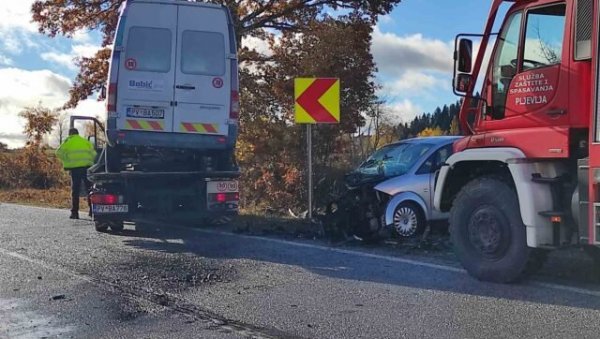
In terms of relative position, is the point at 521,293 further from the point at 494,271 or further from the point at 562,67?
the point at 562,67

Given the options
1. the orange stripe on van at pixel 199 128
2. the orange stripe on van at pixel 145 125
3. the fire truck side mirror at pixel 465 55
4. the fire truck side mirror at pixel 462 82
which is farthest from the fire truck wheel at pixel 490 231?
the orange stripe on van at pixel 145 125

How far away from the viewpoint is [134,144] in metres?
10.1

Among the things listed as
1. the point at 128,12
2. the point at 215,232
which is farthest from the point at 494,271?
the point at 128,12

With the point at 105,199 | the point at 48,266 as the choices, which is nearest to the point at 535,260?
the point at 48,266

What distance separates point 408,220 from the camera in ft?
31.3

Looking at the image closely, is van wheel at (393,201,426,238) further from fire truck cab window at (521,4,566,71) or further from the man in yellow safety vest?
the man in yellow safety vest

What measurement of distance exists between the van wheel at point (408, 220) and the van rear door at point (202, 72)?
125 inches

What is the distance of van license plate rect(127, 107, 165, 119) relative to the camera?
32.9 feet

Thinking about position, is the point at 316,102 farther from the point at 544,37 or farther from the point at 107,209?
the point at 544,37

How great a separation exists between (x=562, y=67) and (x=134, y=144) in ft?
21.9

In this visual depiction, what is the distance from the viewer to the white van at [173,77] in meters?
9.98

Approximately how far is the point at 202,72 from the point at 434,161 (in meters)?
4.03

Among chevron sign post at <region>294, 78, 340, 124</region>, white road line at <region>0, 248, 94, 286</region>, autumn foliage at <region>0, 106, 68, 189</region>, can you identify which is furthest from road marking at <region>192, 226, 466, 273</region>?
autumn foliage at <region>0, 106, 68, 189</region>

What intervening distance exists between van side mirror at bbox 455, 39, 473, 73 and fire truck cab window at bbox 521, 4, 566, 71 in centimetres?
53
